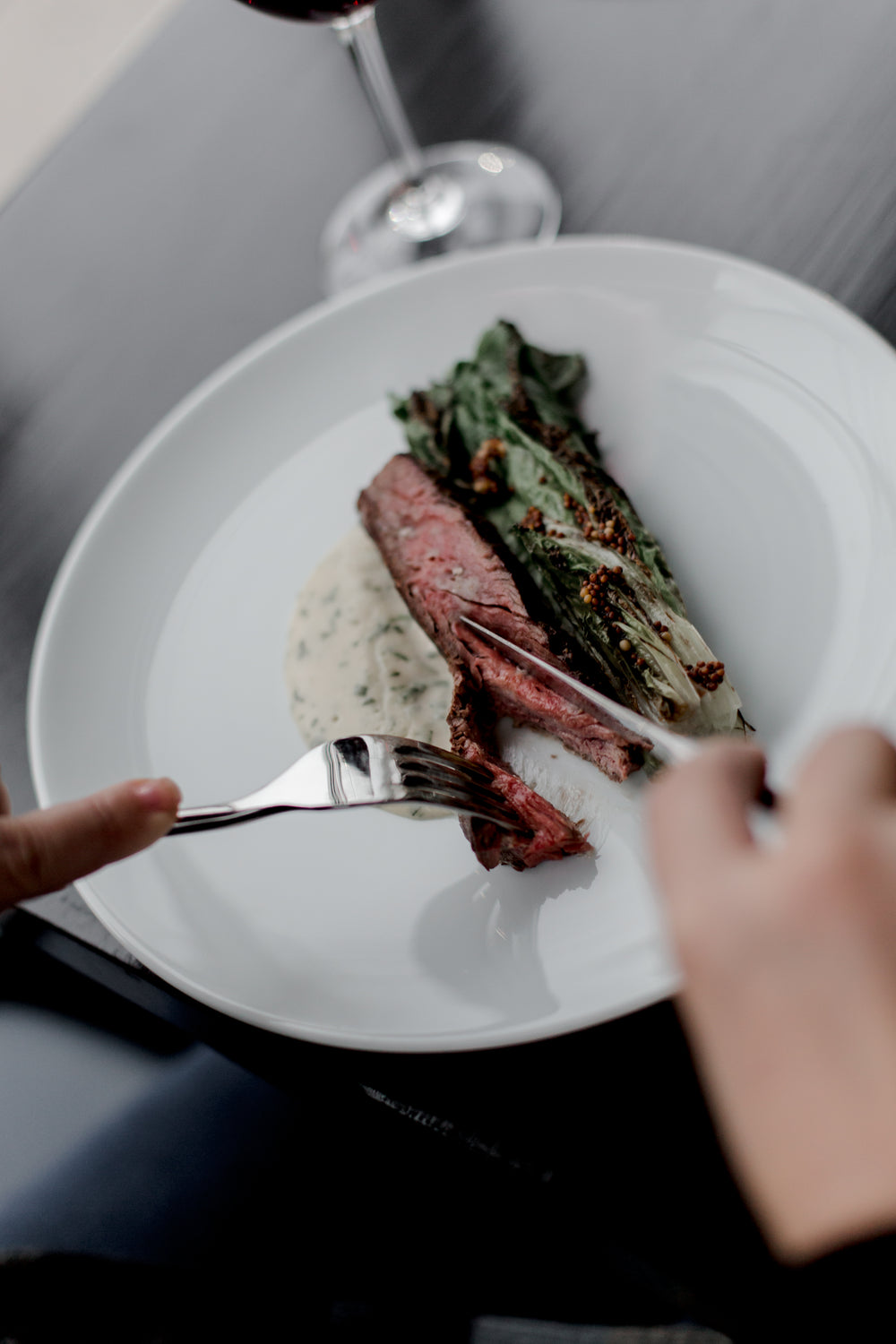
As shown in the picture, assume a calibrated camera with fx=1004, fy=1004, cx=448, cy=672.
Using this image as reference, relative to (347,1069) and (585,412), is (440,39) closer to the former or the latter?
(585,412)

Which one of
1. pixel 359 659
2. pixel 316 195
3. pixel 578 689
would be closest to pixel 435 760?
pixel 578 689

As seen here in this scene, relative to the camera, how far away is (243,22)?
291 cm

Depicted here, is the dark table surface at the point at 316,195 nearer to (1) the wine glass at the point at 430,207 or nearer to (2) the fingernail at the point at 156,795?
(1) the wine glass at the point at 430,207

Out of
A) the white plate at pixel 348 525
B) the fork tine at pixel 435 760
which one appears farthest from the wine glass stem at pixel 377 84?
the fork tine at pixel 435 760

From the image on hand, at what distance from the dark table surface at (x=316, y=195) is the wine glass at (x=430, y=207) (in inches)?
2.3

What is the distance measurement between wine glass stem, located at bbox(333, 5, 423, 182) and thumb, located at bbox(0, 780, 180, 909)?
160 centimetres

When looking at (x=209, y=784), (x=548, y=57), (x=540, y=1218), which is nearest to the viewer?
(x=540, y=1218)

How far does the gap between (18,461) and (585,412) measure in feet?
4.63

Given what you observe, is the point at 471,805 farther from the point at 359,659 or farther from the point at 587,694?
the point at 359,659

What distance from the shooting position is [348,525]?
1996 mm

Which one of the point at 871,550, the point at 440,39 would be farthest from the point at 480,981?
the point at 440,39

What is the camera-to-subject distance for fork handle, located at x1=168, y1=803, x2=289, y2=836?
1322 millimetres

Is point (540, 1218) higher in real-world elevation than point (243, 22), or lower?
lower

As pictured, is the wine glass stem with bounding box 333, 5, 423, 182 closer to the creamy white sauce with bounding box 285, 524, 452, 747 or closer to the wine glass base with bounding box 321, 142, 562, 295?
the wine glass base with bounding box 321, 142, 562, 295
